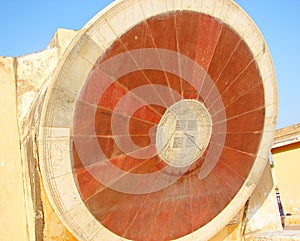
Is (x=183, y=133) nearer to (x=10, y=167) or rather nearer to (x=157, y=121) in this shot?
(x=157, y=121)

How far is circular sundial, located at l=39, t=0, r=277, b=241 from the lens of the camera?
3.60 meters

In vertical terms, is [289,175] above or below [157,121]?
below

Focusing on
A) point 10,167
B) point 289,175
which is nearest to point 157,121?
point 10,167

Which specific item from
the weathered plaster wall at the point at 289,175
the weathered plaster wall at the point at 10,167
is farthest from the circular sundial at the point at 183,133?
the weathered plaster wall at the point at 289,175

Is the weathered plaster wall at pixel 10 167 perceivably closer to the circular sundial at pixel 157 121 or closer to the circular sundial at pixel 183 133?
the circular sundial at pixel 157 121

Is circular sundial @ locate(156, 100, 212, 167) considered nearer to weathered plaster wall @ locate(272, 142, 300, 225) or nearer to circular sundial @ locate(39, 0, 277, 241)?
circular sundial @ locate(39, 0, 277, 241)

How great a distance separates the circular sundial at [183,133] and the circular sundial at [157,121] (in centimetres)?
1

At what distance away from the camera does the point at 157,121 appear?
4.18 metres

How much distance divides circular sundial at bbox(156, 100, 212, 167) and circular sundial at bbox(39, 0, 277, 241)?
14 mm

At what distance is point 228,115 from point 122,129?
5.87 ft

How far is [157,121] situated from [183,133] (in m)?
0.46

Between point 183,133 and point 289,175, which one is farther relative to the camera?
point 289,175

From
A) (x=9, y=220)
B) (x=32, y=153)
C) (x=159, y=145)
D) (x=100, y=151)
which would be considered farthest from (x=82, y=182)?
(x=9, y=220)

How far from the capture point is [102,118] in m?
3.72
